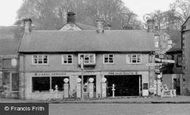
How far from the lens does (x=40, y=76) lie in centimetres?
5691

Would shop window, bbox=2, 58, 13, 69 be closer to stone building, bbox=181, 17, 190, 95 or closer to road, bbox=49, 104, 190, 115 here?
stone building, bbox=181, 17, 190, 95

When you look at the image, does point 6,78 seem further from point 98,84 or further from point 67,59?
point 98,84

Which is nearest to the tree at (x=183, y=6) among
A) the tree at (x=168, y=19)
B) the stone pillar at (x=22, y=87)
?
the tree at (x=168, y=19)

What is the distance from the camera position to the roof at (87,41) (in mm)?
57562

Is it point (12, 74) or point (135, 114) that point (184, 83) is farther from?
point (135, 114)

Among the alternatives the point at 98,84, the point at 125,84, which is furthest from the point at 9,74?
the point at 125,84

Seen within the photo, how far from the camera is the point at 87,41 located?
59.0 m

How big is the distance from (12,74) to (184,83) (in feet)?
64.4

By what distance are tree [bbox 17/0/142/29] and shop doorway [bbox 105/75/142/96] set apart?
39.9 metres

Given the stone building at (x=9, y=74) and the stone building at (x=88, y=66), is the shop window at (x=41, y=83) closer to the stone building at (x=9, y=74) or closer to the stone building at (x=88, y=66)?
the stone building at (x=88, y=66)

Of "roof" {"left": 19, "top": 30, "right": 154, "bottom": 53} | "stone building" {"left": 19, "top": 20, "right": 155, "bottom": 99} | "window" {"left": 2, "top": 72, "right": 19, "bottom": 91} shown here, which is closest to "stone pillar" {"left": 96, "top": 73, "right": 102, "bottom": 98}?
"stone building" {"left": 19, "top": 20, "right": 155, "bottom": 99}

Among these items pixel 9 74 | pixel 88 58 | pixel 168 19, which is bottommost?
pixel 9 74

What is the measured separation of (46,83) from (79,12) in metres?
46.6

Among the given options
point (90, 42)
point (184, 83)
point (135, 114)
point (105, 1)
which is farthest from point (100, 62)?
point (105, 1)
